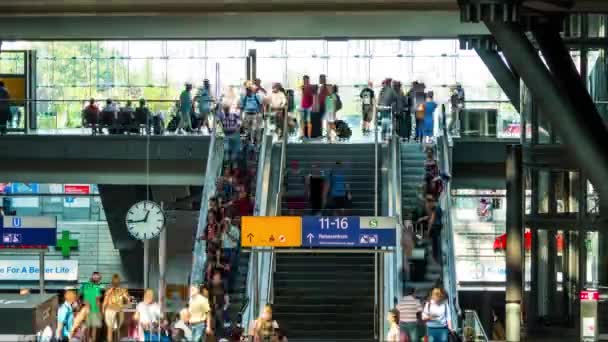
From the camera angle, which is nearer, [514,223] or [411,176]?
[514,223]

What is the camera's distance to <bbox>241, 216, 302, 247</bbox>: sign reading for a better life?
76.4 ft

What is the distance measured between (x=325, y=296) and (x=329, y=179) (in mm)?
2829

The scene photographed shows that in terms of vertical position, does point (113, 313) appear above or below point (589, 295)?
below

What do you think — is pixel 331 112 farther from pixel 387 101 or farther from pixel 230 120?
pixel 230 120

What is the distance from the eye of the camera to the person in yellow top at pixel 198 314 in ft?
70.3

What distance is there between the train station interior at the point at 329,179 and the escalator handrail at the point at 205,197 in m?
0.04

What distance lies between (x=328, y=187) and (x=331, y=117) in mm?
4684

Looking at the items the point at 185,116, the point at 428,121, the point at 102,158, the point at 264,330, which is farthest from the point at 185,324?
the point at 185,116

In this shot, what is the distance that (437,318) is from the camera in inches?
830

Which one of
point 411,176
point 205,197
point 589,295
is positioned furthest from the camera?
point 411,176

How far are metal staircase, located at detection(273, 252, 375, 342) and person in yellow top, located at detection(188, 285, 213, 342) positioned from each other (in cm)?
387

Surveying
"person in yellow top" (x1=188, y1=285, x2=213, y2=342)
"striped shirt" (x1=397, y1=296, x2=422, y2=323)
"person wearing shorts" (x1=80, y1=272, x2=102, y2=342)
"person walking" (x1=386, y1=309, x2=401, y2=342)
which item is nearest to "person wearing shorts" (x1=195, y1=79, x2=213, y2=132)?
"striped shirt" (x1=397, y1=296, x2=422, y2=323)

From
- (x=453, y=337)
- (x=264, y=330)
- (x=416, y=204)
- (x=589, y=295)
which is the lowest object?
(x=453, y=337)

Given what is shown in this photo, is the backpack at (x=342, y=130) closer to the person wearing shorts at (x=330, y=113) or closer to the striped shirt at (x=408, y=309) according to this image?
the person wearing shorts at (x=330, y=113)
